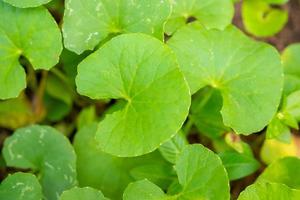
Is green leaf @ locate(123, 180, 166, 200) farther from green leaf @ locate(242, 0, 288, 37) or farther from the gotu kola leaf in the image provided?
green leaf @ locate(242, 0, 288, 37)

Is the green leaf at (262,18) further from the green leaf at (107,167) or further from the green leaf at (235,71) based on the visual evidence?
the green leaf at (107,167)

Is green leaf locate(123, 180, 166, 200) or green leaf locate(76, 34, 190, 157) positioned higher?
green leaf locate(76, 34, 190, 157)

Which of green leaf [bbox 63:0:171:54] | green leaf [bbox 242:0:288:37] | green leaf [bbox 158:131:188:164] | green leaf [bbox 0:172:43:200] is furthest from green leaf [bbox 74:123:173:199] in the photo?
green leaf [bbox 242:0:288:37]

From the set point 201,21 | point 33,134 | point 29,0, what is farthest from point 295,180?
point 29,0

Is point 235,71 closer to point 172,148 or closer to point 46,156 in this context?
point 172,148

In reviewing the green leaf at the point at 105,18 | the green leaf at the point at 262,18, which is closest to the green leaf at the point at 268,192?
the green leaf at the point at 105,18

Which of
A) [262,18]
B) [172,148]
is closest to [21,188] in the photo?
[172,148]

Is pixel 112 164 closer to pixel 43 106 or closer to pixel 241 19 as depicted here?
pixel 43 106
